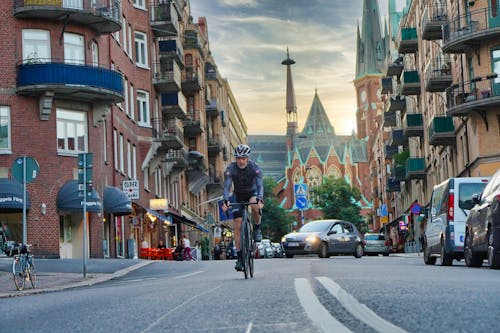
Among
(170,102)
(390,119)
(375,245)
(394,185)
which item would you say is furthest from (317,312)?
(390,119)

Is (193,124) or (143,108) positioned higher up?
(193,124)

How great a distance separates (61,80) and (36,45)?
72.3 inches

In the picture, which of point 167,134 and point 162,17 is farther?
point 162,17

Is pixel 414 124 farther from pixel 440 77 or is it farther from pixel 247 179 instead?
pixel 247 179

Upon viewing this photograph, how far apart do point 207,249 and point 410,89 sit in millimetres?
20056

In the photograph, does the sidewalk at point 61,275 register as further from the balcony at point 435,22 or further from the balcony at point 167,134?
the balcony at point 435,22

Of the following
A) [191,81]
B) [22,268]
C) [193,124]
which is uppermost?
[191,81]

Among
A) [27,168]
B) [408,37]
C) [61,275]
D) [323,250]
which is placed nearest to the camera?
[27,168]

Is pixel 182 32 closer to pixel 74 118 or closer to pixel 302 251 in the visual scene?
pixel 74 118

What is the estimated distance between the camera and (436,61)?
59000mm

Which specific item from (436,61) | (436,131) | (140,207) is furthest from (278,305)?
(436,61)

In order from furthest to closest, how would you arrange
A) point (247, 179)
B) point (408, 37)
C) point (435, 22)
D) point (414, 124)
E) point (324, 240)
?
point (414, 124), point (408, 37), point (435, 22), point (324, 240), point (247, 179)

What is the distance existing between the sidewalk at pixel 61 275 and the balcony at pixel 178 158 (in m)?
29.2

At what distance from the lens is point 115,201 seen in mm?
42438
